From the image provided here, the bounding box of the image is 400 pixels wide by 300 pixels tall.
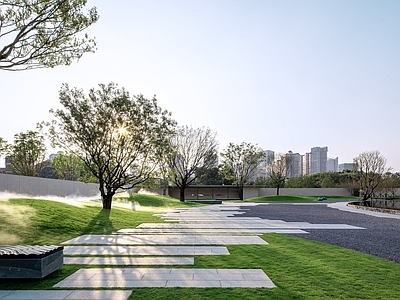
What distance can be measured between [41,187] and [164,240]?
1236 cm

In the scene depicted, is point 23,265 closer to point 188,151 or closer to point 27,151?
point 188,151

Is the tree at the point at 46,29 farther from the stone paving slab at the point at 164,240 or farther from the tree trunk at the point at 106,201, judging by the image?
the tree trunk at the point at 106,201

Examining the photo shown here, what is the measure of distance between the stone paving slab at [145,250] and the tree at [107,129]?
364 inches

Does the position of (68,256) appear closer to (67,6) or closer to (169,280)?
(169,280)

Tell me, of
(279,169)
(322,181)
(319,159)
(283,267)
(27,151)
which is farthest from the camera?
(319,159)

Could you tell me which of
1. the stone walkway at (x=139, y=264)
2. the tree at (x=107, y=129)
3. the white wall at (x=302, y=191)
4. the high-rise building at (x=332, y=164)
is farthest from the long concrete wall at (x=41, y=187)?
the high-rise building at (x=332, y=164)

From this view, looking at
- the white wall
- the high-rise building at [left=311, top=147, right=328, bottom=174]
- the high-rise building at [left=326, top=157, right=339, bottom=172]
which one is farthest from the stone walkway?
the high-rise building at [left=326, top=157, right=339, bottom=172]

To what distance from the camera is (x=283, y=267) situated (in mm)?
5418

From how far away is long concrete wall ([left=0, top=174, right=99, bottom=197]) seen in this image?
588 inches

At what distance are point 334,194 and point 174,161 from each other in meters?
26.0

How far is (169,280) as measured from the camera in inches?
183

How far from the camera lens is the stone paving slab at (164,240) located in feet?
25.5

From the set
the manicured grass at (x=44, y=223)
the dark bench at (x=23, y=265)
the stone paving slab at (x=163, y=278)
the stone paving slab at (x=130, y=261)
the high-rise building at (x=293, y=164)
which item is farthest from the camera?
the high-rise building at (x=293, y=164)

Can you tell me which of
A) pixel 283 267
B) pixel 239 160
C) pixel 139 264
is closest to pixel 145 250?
pixel 139 264
